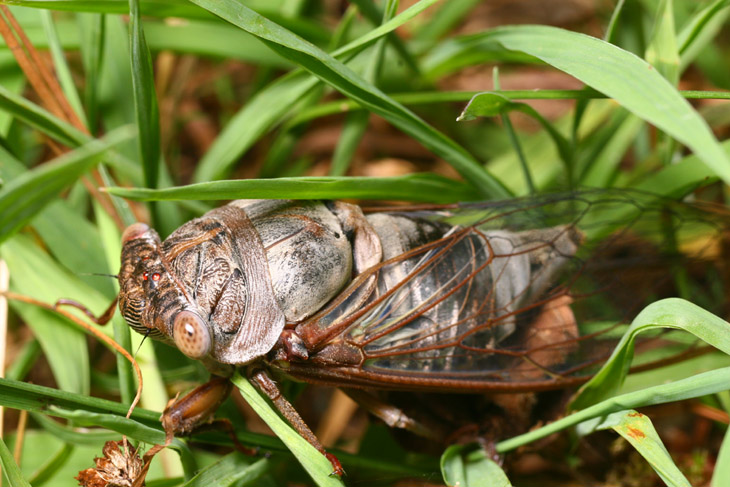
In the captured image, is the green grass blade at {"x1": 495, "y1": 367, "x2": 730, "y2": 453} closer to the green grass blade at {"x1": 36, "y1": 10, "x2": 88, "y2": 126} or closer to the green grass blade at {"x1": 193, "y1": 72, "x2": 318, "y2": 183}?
the green grass blade at {"x1": 193, "y1": 72, "x2": 318, "y2": 183}

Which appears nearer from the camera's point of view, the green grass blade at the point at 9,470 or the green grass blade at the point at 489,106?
the green grass blade at the point at 9,470

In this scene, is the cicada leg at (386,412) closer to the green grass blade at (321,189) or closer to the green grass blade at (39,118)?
the green grass blade at (321,189)

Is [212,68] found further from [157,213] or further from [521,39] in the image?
[521,39]

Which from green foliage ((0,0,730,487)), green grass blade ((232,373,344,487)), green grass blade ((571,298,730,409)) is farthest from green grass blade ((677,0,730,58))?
green grass blade ((232,373,344,487))

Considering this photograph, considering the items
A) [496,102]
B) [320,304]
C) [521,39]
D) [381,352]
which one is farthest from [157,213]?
[521,39]

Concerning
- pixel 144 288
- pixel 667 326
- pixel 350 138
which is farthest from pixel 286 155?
pixel 667 326

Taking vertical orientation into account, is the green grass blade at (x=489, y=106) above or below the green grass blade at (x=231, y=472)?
above

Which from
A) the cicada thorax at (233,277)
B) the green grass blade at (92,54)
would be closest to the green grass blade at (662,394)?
the cicada thorax at (233,277)

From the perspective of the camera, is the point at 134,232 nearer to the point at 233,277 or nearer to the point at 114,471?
the point at 233,277
